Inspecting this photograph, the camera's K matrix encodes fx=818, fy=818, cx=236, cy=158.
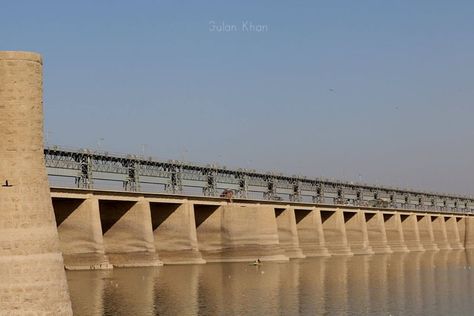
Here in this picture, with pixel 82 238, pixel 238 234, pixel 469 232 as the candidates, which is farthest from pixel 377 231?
pixel 82 238

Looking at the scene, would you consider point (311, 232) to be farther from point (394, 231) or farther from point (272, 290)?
point (272, 290)

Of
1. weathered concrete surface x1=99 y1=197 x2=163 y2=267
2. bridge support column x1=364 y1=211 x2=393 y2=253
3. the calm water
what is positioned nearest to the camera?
the calm water

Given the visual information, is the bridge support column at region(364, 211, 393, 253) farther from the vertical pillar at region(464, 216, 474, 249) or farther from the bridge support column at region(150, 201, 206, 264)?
the bridge support column at region(150, 201, 206, 264)

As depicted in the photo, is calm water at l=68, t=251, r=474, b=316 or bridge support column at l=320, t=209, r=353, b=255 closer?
calm water at l=68, t=251, r=474, b=316

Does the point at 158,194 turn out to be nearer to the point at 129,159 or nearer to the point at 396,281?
the point at 129,159

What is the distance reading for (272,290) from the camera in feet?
185

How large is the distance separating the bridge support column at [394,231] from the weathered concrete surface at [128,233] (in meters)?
54.8

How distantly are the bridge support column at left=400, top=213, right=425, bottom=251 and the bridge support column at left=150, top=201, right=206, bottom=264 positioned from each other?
54.7 m

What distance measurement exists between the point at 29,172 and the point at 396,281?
42.4m

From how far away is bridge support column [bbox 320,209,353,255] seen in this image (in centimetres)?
10175

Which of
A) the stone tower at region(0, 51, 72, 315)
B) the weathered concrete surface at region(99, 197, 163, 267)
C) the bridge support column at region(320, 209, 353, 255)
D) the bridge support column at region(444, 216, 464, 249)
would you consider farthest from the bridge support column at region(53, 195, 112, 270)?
the bridge support column at region(444, 216, 464, 249)

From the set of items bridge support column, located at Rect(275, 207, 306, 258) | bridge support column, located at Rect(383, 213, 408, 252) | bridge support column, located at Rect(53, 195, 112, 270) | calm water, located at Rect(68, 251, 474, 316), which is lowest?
calm water, located at Rect(68, 251, 474, 316)

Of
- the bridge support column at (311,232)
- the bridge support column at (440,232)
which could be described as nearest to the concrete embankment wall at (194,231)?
the bridge support column at (311,232)

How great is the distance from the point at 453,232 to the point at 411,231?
18.4m
